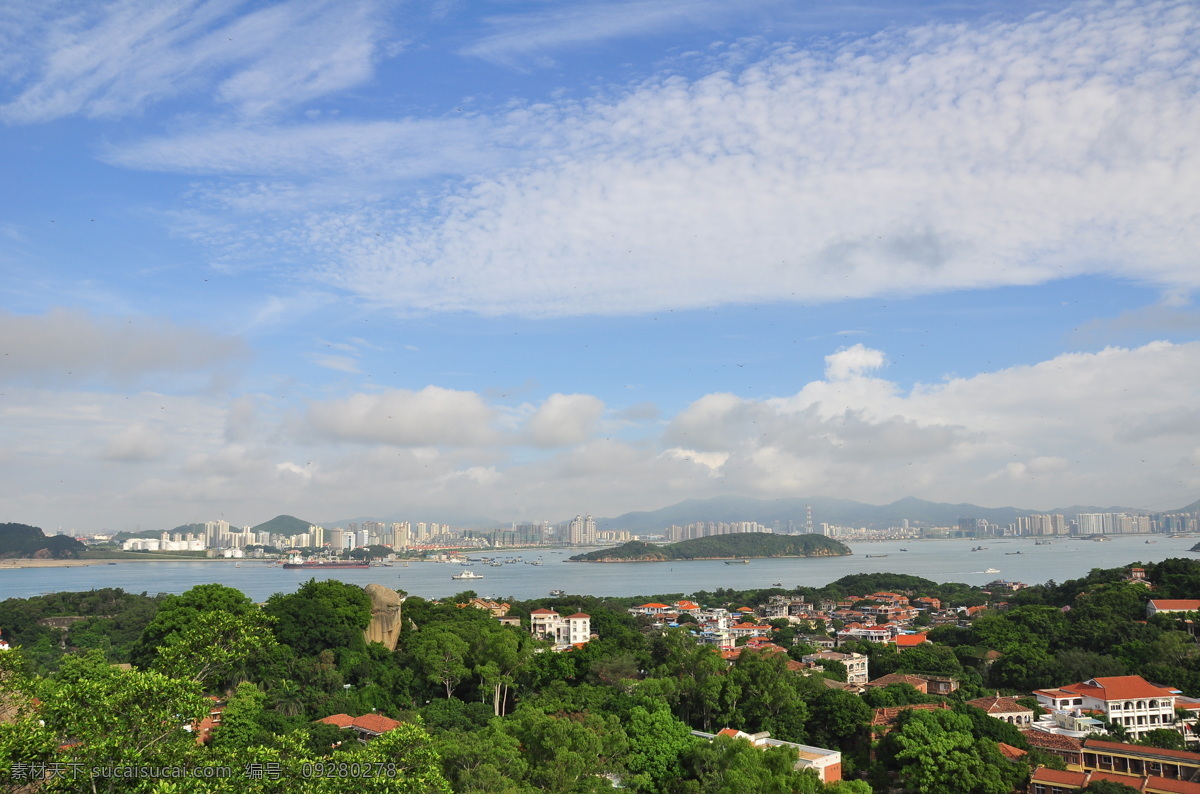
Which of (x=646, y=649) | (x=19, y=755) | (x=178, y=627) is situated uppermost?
(x=19, y=755)

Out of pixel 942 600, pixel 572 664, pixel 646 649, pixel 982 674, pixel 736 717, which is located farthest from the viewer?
pixel 942 600

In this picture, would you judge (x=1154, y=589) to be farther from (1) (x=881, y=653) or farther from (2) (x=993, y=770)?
(2) (x=993, y=770)

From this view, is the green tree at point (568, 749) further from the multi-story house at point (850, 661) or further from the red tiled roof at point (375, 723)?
the multi-story house at point (850, 661)

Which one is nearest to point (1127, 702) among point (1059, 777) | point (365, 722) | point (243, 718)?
point (1059, 777)

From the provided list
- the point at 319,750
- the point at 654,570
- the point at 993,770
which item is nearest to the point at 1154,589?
the point at 993,770

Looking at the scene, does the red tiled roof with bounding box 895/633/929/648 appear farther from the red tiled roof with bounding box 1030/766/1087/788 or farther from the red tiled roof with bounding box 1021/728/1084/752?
the red tiled roof with bounding box 1030/766/1087/788

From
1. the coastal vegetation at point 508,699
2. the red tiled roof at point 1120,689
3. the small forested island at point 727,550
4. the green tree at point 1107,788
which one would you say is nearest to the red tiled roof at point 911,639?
the coastal vegetation at point 508,699

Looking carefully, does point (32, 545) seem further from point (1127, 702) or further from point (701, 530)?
point (1127, 702)

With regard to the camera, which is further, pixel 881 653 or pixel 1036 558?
pixel 1036 558
